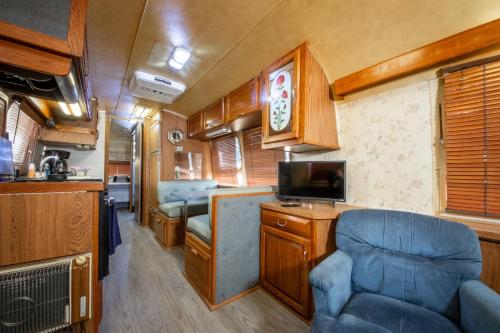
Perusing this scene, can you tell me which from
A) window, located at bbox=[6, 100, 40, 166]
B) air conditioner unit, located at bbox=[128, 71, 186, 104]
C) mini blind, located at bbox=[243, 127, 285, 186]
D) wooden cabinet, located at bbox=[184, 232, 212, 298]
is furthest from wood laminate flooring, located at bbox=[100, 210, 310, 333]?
air conditioner unit, located at bbox=[128, 71, 186, 104]

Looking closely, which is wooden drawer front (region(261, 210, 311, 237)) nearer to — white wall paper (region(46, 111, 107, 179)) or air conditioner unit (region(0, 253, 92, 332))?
air conditioner unit (region(0, 253, 92, 332))

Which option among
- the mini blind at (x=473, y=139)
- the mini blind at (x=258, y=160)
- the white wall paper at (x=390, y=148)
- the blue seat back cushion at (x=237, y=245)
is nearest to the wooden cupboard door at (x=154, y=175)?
the mini blind at (x=258, y=160)

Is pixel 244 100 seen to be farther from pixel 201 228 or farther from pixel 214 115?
pixel 201 228

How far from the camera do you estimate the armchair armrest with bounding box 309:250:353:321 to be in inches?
40.7

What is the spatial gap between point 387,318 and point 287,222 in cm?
88

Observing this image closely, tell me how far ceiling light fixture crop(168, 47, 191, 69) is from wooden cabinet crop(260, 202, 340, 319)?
1.89 m

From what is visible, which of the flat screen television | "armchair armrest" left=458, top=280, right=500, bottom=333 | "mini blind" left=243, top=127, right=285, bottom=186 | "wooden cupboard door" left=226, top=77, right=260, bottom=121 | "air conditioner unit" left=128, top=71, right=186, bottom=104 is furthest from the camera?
"mini blind" left=243, top=127, right=285, bottom=186

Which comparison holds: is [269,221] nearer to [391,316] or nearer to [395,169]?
[391,316]

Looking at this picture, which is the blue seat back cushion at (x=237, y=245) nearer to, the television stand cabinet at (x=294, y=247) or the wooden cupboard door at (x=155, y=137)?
the television stand cabinet at (x=294, y=247)

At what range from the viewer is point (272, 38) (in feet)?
5.90

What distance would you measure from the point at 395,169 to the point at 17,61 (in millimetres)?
2537

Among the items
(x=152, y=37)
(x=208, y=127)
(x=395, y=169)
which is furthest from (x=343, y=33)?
(x=208, y=127)

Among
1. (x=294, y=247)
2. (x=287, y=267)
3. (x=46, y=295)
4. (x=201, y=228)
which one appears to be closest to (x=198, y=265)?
(x=201, y=228)

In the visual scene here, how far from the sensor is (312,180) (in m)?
1.98
